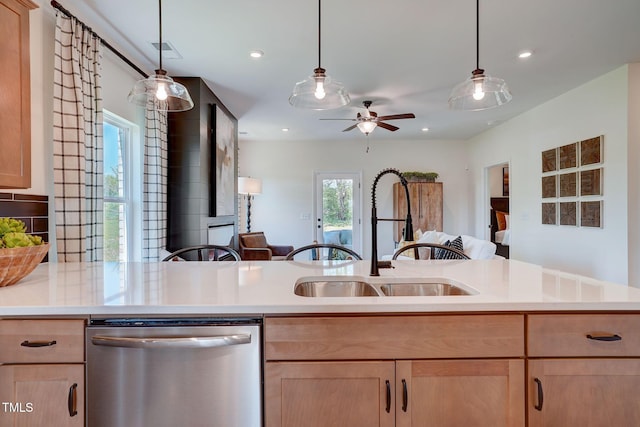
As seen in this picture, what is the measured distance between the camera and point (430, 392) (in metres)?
1.15

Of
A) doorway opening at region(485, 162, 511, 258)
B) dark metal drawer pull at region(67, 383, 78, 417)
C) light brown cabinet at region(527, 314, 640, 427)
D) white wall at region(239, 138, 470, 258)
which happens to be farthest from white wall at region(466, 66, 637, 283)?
dark metal drawer pull at region(67, 383, 78, 417)

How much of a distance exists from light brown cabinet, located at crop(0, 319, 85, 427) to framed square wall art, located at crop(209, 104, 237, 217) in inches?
115

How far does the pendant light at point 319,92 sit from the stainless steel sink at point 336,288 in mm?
993

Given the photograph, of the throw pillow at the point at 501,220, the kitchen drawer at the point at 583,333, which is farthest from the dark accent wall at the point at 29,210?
the throw pillow at the point at 501,220

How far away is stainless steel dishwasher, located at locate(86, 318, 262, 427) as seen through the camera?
3.70 feet

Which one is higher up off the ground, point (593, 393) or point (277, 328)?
point (277, 328)

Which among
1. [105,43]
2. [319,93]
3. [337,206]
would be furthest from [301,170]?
[319,93]

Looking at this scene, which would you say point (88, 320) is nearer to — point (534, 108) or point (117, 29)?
point (117, 29)

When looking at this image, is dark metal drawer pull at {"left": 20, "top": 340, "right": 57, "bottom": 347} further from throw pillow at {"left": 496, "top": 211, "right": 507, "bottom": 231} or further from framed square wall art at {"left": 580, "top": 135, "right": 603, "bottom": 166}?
throw pillow at {"left": 496, "top": 211, "right": 507, "bottom": 231}

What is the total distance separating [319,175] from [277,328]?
19.5 feet

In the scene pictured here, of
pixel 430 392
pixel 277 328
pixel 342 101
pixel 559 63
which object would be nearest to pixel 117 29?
pixel 342 101

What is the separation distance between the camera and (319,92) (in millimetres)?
1873

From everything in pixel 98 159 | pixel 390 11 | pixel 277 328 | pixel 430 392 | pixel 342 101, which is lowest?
pixel 430 392

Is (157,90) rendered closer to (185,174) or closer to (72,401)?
(72,401)
